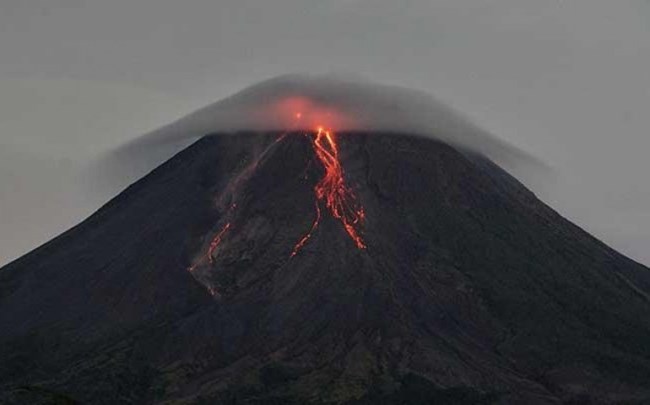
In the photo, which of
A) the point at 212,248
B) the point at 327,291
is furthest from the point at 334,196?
the point at 327,291

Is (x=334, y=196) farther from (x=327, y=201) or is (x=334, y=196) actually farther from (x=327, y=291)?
(x=327, y=291)

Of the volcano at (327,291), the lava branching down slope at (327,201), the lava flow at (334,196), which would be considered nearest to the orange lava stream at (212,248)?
the lava branching down slope at (327,201)

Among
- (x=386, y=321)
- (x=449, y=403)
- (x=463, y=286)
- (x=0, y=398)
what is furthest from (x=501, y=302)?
(x=0, y=398)

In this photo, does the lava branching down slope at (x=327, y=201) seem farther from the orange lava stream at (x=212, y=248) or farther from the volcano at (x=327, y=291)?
the volcano at (x=327, y=291)

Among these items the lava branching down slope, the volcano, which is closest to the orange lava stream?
the lava branching down slope

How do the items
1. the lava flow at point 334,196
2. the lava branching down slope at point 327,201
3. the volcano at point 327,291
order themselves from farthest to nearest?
the lava flow at point 334,196
the lava branching down slope at point 327,201
the volcano at point 327,291

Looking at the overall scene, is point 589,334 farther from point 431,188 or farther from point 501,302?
point 431,188

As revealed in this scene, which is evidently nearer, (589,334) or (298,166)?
(589,334)
